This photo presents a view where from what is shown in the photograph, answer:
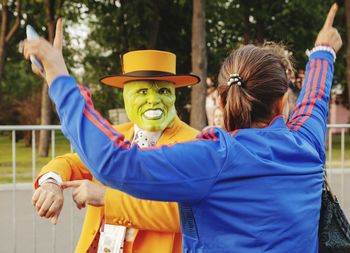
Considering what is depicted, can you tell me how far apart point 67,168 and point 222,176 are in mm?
1041

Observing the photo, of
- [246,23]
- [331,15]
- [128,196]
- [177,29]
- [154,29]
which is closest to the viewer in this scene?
[331,15]

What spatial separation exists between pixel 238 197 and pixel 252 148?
129 mm

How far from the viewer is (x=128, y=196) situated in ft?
6.96

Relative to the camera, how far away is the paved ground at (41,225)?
5.02m

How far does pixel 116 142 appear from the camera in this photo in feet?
4.40

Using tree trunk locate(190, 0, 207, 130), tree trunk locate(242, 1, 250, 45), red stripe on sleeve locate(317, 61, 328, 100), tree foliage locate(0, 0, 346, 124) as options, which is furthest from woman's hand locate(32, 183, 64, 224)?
tree trunk locate(242, 1, 250, 45)

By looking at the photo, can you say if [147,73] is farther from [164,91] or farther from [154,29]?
[154,29]

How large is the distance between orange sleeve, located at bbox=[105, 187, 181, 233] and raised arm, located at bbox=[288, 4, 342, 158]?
1.92 ft

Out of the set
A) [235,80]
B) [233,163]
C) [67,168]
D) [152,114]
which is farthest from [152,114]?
[233,163]

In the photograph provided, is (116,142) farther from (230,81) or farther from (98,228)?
(98,228)

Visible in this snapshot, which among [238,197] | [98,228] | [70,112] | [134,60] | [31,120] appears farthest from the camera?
[31,120]

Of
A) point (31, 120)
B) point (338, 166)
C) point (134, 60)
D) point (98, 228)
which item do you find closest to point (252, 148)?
point (98, 228)

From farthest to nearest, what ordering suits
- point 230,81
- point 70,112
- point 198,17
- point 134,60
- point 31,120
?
1. point 31,120
2. point 198,17
3. point 134,60
4. point 230,81
5. point 70,112

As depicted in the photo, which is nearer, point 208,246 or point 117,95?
point 208,246
